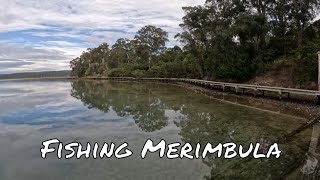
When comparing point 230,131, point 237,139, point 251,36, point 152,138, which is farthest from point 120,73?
point 237,139

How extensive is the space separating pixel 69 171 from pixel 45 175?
48 centimetres

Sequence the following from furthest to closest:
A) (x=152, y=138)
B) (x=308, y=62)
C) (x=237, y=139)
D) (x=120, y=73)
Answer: (x=120, y=73) → (x=308, y=62) → (x=152, y=138) → (x=237, y=139)

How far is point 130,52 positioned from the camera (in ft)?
250

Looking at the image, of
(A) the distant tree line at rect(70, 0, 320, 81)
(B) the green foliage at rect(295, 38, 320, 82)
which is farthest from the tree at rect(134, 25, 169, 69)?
(B) the green foliage at rect(295, 38, 320, 82)

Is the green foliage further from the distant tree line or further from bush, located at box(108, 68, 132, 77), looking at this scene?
bush, located at box(108, 68, 132, 77)

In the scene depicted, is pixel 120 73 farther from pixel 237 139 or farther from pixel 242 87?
pixel 237 139

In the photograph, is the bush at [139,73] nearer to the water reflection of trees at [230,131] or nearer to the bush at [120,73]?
the bush at [120,73]

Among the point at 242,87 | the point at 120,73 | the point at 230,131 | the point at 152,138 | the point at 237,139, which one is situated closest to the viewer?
the point at 237,139

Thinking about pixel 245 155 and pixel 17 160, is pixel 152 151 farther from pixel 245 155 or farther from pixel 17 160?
pixel 17 160

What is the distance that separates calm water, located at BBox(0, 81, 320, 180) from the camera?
672 centimetres

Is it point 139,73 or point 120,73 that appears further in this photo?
point 120,73

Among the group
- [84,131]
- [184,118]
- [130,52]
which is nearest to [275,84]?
[184,118]

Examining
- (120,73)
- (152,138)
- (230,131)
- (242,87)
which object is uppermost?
(120,73)

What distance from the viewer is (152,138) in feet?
33.1
